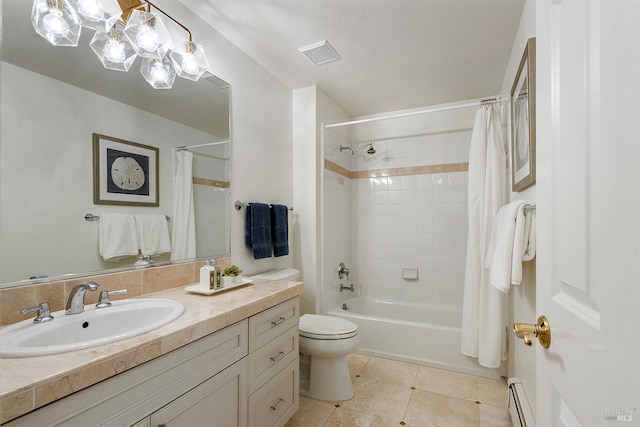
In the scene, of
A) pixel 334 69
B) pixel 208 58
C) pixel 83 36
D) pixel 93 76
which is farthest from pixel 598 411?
pixel 334 69

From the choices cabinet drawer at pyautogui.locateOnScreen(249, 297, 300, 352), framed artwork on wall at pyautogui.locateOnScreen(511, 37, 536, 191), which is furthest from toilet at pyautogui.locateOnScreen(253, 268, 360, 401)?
framed artwork on wall at pyautogui.locateOnScreen(511, 37, 536, 191)

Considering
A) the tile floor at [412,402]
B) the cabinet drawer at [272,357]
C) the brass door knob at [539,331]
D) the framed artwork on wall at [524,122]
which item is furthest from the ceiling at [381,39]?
the tile floor at [412,402]

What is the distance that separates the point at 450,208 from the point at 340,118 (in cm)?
154

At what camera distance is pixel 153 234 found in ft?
4.89

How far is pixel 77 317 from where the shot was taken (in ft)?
3.46

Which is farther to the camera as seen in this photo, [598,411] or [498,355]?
[498,355]

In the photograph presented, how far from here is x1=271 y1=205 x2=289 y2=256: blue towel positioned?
90.9 inches

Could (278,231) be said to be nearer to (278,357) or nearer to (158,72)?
(278,357)

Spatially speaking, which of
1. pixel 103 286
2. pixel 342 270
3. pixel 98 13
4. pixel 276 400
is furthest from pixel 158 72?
pixel 342 270

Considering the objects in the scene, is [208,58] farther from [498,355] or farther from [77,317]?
[498,355]

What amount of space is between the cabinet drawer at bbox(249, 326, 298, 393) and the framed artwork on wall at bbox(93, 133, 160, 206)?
0.93m

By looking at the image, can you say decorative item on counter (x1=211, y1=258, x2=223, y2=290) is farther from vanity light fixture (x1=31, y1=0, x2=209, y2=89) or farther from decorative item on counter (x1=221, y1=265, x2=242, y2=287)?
vanity light fixture (x1=31, y1=0, x2=209, y2=89)

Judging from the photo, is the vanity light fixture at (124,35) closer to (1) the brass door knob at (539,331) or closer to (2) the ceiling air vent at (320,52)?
(2) the ceiling air vent at (320,52)

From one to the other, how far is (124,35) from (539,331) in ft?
6.35
